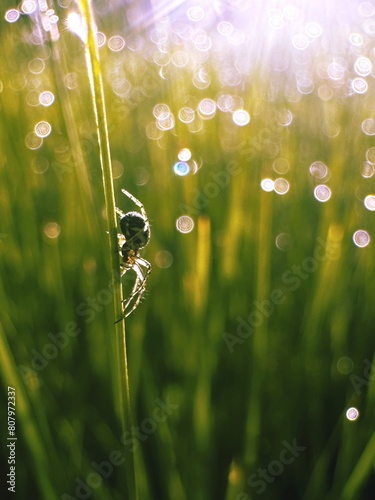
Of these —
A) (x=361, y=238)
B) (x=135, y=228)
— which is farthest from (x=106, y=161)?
(x=361, y=238)

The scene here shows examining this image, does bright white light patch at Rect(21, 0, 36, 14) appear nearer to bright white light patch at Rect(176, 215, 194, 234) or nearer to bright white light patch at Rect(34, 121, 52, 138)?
bright white light patch at Rect(176, 215, 194, 234)

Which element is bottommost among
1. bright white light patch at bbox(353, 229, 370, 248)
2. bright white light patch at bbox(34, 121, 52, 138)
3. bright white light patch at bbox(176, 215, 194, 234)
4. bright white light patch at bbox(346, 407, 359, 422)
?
bright white light patch at bbox(346, 407, 359, 422)

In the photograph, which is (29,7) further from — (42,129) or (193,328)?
(42,129)

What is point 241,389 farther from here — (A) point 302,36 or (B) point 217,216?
(A) point 302,36

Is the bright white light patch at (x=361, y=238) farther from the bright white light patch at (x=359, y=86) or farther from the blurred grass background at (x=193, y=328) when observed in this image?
the bright white light patch at (x=359, y=86)

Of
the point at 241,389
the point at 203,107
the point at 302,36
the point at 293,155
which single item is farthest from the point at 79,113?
the point at 302,36

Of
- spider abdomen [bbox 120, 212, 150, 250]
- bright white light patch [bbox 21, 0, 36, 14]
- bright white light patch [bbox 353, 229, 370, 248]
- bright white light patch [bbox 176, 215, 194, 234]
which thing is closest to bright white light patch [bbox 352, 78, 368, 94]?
bright white light patch [bbox 353, 229, 370, 248]
